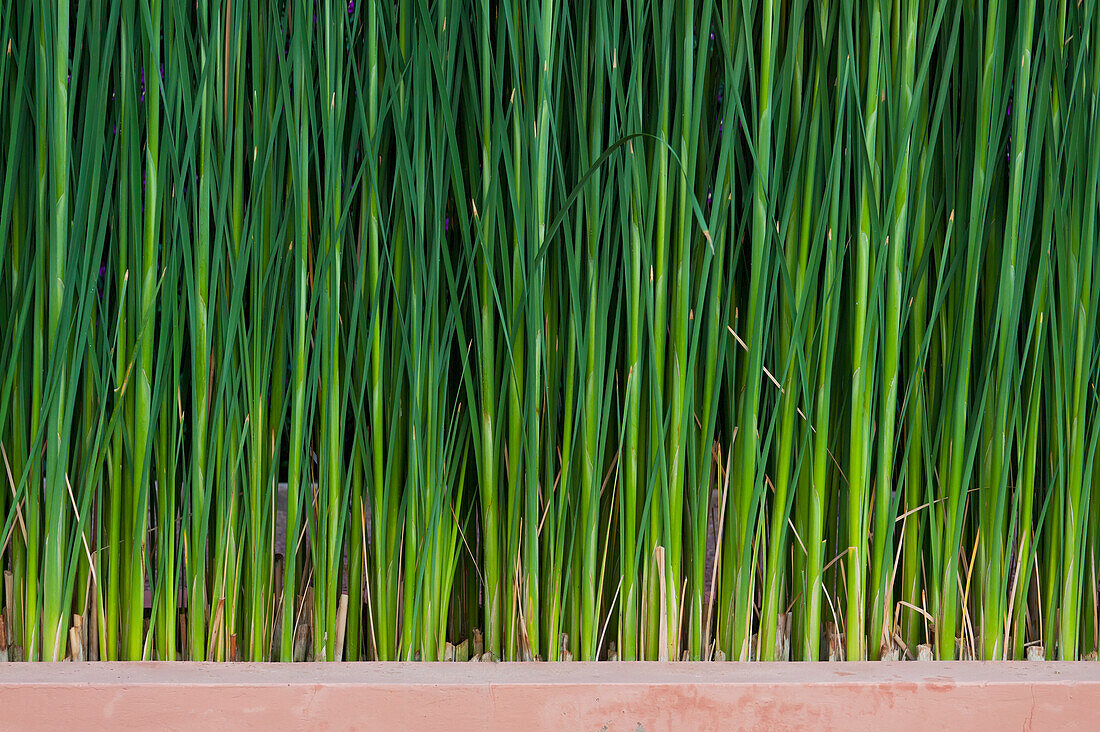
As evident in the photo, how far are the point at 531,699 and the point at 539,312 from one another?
0.33m

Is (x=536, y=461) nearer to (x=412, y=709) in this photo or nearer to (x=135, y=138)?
(x=412, y=709)

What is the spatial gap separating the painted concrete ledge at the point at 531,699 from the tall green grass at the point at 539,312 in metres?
0.06

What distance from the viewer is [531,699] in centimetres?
71

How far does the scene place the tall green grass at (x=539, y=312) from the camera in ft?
2.42

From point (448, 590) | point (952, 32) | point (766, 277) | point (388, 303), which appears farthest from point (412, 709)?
point (952, 32)

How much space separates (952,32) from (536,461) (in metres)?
0.53

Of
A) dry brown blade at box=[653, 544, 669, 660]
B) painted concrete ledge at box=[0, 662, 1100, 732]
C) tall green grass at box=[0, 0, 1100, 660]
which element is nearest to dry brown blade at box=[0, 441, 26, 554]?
tall green grass at box=[0, 0, 1100, 660]

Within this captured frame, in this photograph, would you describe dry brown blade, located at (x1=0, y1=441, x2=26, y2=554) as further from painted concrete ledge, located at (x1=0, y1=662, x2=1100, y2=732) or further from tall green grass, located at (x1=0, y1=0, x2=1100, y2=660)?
painted concrete ledge, located at (x1=0, y1=662, x2=1100, y2=732)

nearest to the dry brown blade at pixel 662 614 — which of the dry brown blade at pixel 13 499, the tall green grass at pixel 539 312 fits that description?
the tall green grass at pixel 539 312

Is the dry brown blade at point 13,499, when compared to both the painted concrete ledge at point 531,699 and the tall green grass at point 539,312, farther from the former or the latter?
the painted concrete ledge at point 531,699

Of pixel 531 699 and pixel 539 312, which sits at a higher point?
pixel 539 312

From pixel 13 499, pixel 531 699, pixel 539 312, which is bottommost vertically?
pixel 531 699

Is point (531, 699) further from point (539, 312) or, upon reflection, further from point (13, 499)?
point (13, 499)

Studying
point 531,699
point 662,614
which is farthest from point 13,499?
point 662,614
